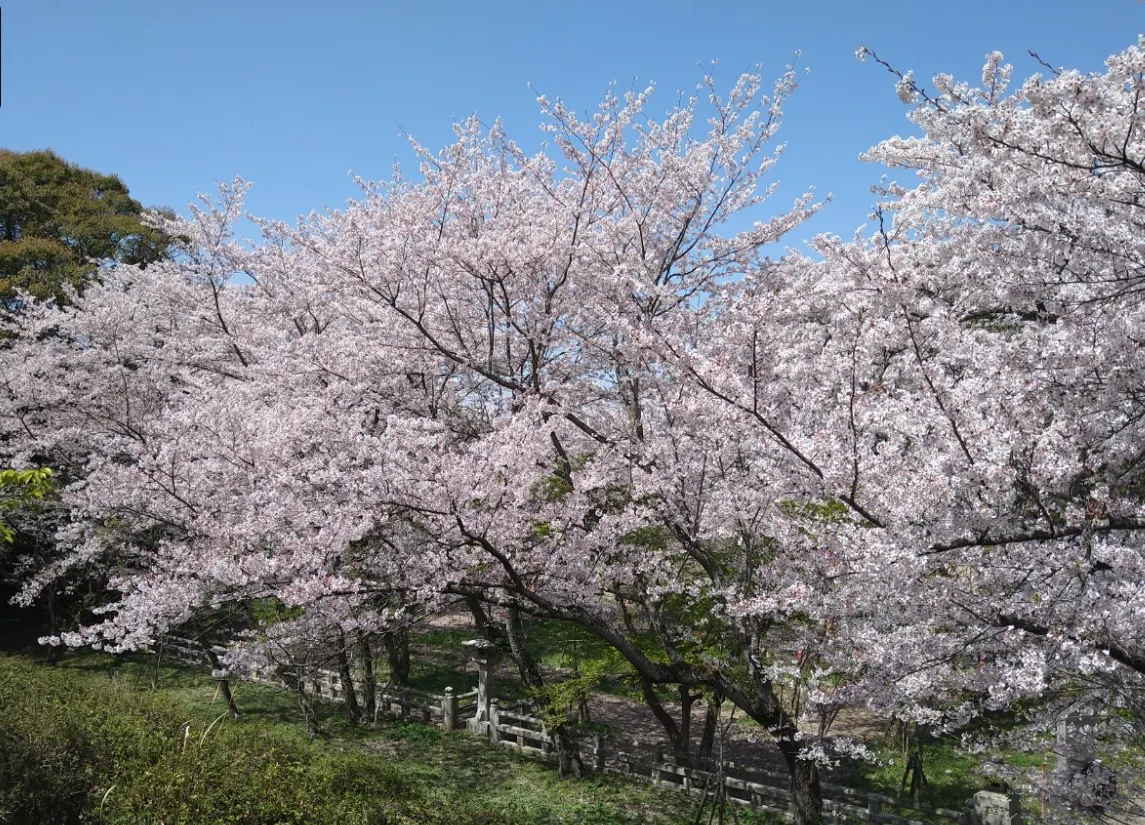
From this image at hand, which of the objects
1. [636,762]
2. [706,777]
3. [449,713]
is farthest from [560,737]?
[449,713]

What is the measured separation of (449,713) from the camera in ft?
40.4

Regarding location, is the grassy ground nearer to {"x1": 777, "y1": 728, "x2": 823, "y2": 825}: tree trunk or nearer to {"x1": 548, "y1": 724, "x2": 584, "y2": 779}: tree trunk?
{"x1": 548, "y1": 724, "x2": 584, "y2": 779}: tree trunk

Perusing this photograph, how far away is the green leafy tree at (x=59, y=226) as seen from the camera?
1902 cm

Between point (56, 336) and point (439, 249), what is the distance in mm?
12580

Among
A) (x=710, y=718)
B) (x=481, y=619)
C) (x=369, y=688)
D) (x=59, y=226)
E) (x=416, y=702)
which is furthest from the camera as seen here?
(x=59, y=226)

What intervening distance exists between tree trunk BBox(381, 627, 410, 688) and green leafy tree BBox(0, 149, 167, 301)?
41.5 feet

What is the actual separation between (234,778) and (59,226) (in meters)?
21.2

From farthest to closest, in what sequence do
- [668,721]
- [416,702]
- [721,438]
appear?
[416,702] → [668,721] → [721,438]

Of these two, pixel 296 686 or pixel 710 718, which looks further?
pixel 710 718

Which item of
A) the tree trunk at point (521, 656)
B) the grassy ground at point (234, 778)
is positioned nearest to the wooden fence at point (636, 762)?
the grassy ground at point (234, 778)

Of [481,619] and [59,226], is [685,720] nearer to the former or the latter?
[481,619]

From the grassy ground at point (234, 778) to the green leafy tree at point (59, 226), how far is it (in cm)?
1318

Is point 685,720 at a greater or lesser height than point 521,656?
lesser

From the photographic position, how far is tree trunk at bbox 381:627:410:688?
12.2 m
